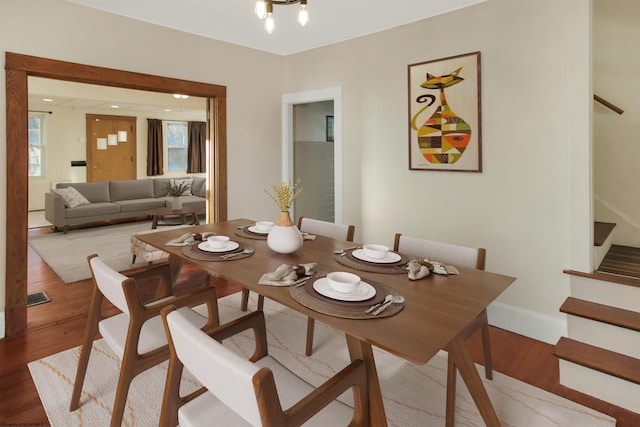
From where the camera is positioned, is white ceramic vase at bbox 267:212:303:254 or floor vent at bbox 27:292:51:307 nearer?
white ceramic vase at bbox 267:212:303:254

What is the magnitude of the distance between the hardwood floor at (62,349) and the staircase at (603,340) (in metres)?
0.08

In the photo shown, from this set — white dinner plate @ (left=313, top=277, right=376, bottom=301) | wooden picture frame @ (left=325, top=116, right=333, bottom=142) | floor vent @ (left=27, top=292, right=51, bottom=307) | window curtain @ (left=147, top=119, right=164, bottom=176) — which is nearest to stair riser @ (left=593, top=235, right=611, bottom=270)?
white dinner plate @ (left=313, top=277, right=376, bottom=301)

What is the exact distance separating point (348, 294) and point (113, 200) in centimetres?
709

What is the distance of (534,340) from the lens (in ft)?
8.49

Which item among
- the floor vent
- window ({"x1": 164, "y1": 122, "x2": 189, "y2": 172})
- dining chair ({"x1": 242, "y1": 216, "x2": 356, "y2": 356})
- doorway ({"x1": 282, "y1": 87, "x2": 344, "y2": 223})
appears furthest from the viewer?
window ({"x1": 164, "y1": 122, "x2": 189, "y2": 172})

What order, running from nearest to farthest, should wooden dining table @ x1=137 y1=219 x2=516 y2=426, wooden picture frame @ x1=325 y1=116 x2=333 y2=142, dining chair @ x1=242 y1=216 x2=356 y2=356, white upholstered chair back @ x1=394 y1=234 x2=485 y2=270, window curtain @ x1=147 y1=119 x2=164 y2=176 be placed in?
wooden dining table @ x1=137 y1=219 x2=516 y2=426, white upholstered chair back @ x1=394 y1=234 x2=485 y2=270, dining chair @ x1=242 y1=216 x2=356 y2=356, wooden picture frame @ x1=325 y1=116 x2=333 y2=142, window curtain @ x1=147 y1=119 x2=164 y2=176

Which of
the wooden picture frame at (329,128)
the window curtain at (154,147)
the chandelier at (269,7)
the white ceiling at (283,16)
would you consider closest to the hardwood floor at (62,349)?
the wooden picture frame at (329,128)

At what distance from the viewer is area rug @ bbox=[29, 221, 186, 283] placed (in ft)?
13.6

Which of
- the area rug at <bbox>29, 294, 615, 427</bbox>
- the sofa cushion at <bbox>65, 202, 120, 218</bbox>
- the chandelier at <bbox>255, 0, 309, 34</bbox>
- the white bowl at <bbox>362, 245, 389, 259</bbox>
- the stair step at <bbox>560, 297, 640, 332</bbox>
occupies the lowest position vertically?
the area rug at <bbox>29, 294, 615, 427</bbox>

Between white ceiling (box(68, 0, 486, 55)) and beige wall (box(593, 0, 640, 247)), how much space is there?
1.28m

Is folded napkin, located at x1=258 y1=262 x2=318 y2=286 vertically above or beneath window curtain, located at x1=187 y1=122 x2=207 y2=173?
beneath

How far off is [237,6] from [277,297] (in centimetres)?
243

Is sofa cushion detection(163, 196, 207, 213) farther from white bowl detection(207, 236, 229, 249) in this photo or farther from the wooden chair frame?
the wooden chair frame

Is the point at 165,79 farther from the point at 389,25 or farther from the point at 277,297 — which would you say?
the point at 277,297
